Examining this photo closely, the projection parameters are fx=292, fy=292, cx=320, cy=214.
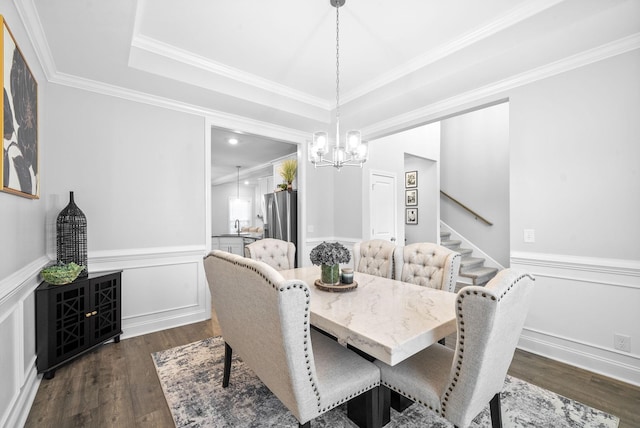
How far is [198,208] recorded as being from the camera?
11.2 ft

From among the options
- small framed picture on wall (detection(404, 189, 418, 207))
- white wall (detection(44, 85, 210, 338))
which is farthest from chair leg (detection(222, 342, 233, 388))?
small framed picture on wall (detection(404, 189, 418, 207))

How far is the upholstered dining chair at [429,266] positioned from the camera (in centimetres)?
226

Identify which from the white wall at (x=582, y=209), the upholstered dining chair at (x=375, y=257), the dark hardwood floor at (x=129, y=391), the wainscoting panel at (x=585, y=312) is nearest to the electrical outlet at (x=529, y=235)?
the white wall at (x=582, y=209)

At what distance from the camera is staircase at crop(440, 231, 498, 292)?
4.64 meters

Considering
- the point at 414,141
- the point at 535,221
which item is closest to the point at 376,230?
the point at 414,141

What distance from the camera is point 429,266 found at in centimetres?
239

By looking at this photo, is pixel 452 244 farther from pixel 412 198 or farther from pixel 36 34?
pixel 36 34

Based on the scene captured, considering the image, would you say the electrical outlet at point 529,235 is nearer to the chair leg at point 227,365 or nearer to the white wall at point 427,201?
the chair leg at point 227,365

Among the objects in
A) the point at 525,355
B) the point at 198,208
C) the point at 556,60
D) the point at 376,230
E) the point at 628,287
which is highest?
Answer: the point at 556,60

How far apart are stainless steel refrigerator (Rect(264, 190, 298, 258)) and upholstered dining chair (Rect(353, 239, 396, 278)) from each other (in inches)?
68.1

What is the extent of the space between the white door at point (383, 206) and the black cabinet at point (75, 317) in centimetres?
334

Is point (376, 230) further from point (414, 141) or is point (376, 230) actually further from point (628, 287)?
point (628, 287)

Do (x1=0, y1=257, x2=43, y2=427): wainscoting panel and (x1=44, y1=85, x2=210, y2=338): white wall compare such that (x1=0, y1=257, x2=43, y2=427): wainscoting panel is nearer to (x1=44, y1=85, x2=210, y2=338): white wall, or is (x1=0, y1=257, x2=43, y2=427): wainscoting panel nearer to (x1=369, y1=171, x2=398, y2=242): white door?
(x1=44, y1=85, x2=210, y2=338): white wall

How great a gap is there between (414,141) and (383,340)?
4.68 m
